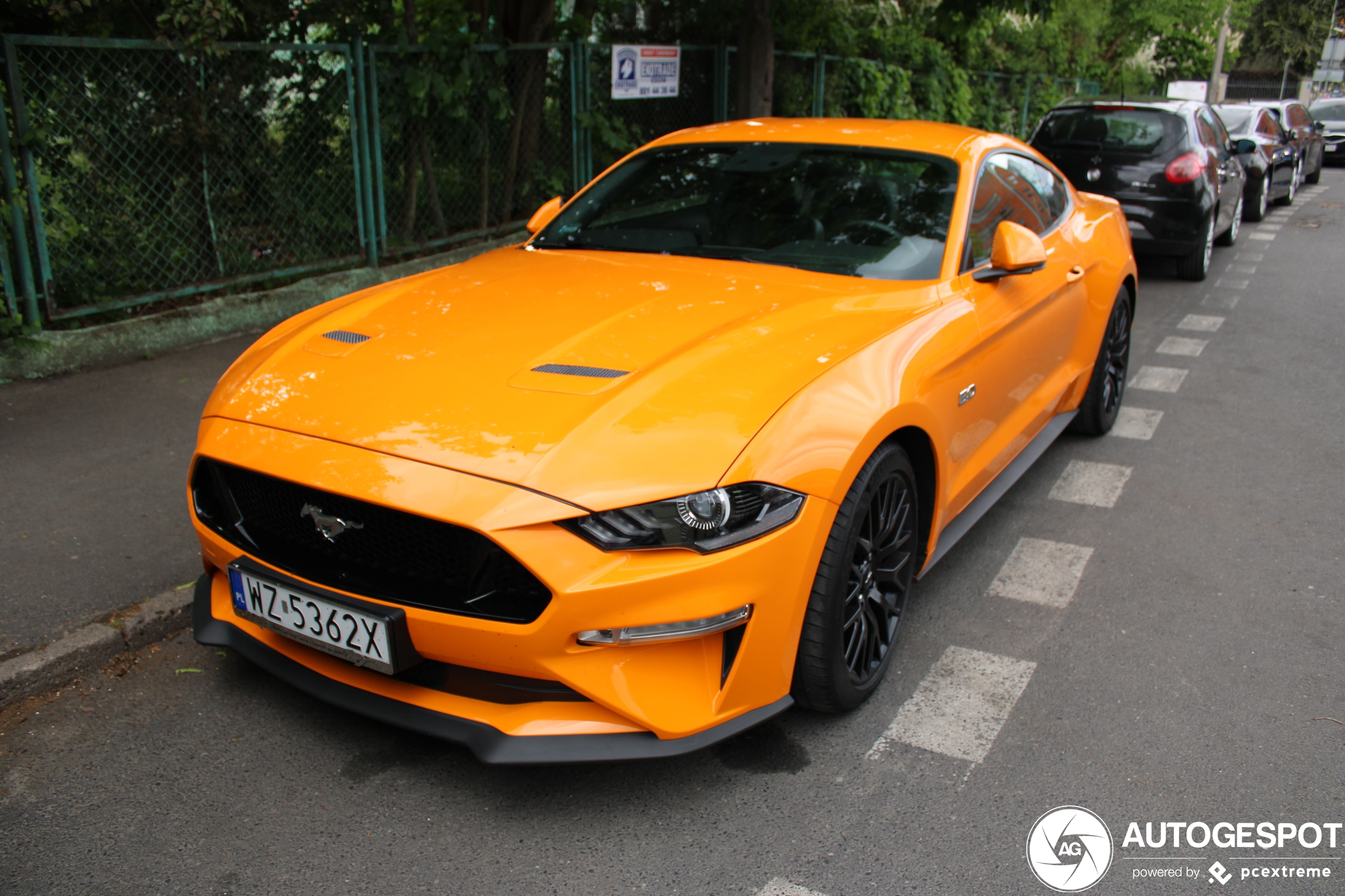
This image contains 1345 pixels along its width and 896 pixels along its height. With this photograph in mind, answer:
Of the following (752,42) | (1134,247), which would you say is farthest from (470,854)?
(752,42)

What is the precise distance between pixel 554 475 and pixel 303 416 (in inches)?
29.0

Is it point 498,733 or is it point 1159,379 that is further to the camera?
point 1159,379

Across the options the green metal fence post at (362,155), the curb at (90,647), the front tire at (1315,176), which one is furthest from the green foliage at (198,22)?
the front tire at (1315,176)

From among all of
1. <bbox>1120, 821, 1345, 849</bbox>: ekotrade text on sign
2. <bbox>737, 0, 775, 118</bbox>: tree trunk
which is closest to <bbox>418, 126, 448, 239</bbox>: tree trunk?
<bbox>737, 0, 775, 118</bbox>: tree trunk

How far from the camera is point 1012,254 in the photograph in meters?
3.51

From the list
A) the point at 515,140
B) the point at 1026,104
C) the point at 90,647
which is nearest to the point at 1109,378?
the point at 90,647

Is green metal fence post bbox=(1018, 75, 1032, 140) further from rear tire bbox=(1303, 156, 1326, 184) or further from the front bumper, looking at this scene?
the front bumper

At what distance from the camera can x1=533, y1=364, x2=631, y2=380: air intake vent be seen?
268 centimetres

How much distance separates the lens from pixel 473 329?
9.95 ft

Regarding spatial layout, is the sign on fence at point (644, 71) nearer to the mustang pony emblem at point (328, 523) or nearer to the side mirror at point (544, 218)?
the side mirror at point (544, 218)

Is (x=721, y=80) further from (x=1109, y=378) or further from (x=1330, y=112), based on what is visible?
(x=1330, y=112)

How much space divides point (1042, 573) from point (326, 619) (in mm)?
2642

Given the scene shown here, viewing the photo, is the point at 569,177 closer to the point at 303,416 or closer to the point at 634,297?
the point at 634,297

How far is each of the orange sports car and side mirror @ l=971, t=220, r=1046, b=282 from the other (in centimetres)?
2
